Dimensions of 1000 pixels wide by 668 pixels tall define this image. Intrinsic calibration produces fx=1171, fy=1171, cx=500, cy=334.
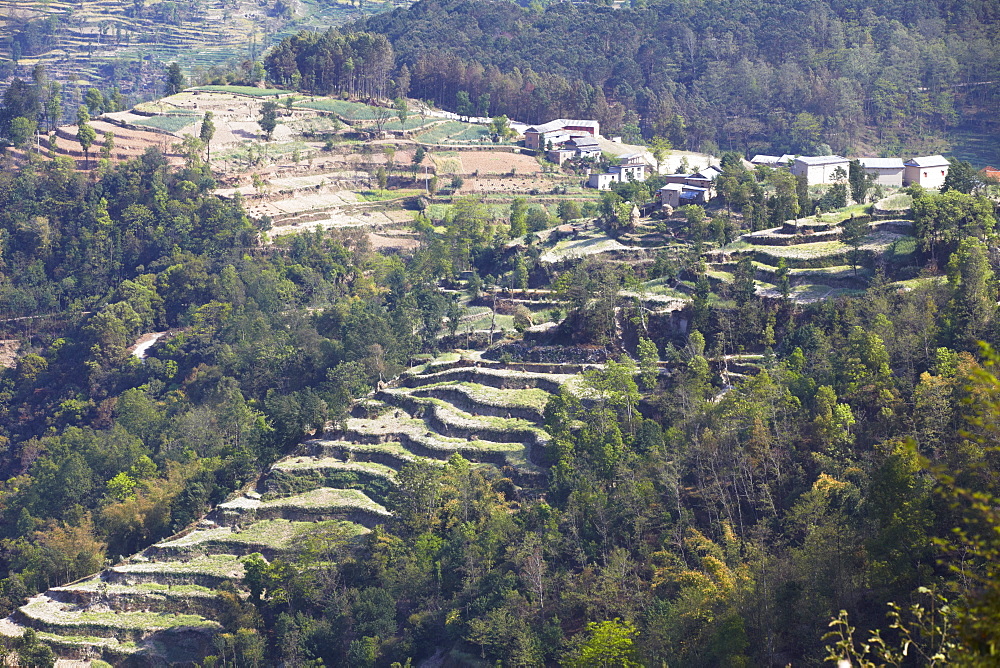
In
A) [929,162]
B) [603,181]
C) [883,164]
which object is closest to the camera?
[929,162]

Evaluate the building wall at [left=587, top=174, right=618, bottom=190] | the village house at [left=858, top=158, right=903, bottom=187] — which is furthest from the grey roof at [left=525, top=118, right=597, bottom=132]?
the village house at [left=858, top=158, right=903, bottom=187]

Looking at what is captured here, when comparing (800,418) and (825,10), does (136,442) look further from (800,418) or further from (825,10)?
(825,10)

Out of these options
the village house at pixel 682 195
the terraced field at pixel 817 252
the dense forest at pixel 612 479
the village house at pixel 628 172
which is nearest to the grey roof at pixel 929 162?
the terraced field at pixel 817 252

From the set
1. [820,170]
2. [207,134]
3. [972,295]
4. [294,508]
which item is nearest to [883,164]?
[820,170]

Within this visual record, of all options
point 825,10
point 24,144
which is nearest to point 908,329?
point 24,144

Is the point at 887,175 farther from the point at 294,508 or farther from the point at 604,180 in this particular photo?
the point at 294,508

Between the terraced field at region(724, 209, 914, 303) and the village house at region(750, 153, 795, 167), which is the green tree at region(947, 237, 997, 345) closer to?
the terraced field at region(724, 209, 914, 303)

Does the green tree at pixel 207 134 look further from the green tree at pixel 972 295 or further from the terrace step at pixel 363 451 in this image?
the green tree at pixel 972 295
